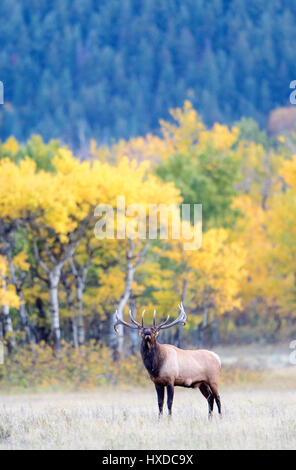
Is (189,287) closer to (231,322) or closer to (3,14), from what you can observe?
(231,322)

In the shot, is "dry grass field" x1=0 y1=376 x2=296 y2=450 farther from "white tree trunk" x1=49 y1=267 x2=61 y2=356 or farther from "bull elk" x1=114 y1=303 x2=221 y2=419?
"white tree trunk" x1=49 y1=267 x2=61 y2=356

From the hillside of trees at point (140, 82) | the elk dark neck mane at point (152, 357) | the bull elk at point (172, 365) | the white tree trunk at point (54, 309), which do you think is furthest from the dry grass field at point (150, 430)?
the hillside of trees at point (140, 82)

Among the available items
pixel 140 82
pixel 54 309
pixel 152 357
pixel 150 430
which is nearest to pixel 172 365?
pixel 152 357

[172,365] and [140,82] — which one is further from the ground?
[140,82]

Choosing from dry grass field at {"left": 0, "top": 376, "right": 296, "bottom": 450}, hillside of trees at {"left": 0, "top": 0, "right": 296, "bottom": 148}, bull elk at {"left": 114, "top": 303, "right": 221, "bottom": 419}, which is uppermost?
hillside of trees at {"left": 0, "top": 0, "right": 296, "bottom": 148}

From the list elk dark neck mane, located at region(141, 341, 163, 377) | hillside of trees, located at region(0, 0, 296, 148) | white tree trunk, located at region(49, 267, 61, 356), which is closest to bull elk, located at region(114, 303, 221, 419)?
elk dark neck mane, located at region(141, 341, 163, 377)

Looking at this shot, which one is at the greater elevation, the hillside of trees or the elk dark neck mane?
the hillside of trees

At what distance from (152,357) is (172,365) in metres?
0.47

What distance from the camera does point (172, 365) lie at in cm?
1695

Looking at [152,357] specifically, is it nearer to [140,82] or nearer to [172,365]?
[172,365]

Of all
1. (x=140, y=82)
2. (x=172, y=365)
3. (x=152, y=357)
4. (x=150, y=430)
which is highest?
(x=140, y=82)

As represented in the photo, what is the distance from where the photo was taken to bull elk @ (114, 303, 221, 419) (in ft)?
54.7

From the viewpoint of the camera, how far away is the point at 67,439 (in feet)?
48.8

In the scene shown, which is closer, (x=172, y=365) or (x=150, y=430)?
(x=150, y=430)
